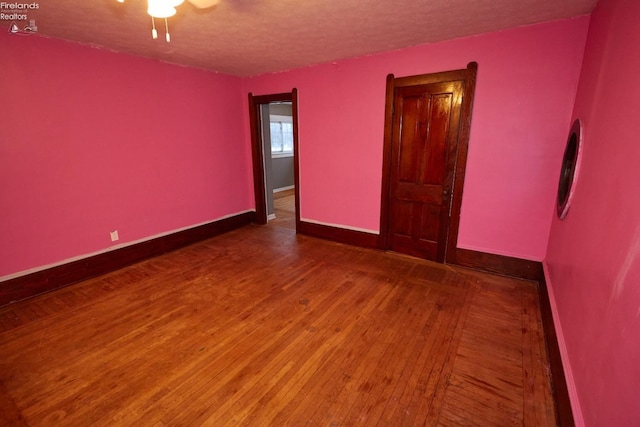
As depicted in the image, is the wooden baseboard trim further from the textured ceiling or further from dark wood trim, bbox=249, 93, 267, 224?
dark wood trim, bbox=249, 93, 267, 224

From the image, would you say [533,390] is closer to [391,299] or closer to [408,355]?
[408,355]

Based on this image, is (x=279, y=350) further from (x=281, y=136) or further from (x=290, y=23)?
(x=281, y=136)

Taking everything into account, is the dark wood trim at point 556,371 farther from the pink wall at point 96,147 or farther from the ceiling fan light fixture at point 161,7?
the pink wall at point 96,147

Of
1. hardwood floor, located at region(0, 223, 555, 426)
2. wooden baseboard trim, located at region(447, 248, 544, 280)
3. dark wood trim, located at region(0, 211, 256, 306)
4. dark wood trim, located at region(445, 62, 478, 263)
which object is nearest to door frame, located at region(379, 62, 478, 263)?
dark wood trim, located at region(445, 62, 478, 263)

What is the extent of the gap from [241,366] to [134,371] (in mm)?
714

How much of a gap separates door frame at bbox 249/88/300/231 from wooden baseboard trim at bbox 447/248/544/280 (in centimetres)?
248

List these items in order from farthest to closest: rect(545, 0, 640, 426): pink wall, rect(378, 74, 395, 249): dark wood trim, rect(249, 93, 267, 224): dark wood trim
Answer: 1. rect(249, 93, 267, 224): dark wood trim
2. rect(378, 74, 395, 249): dark wood trim
3. rect(545, 0, 640, 426): pink wall

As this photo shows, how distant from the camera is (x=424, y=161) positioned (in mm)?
3400

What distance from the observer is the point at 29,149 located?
2707 mm

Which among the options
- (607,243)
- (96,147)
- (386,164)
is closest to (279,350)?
(607,243)

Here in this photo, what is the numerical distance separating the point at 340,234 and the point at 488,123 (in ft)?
7.58

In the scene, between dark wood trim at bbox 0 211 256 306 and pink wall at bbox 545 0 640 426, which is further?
dark wood trim at bbox 0 211 256 306

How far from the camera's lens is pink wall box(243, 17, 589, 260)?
266cm

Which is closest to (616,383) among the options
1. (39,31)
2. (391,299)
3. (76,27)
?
(391,299)
